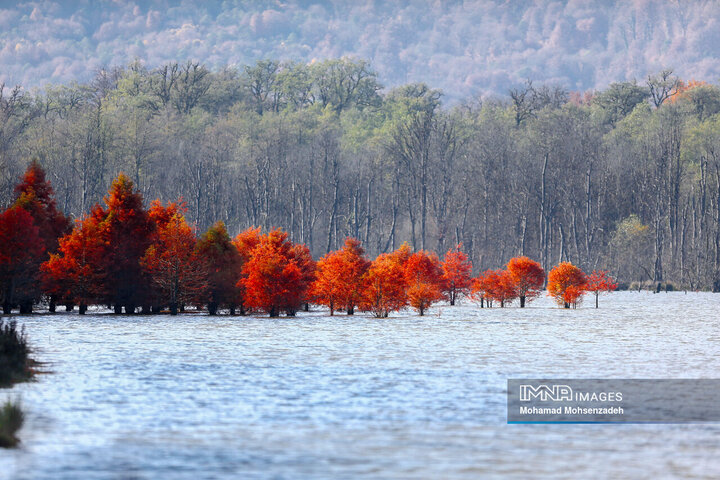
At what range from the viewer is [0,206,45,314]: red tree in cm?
5128

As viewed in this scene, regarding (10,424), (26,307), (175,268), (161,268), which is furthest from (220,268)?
(10,424)

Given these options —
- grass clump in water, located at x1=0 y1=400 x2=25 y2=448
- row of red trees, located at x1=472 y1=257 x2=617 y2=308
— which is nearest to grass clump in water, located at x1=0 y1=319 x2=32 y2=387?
grass clump in water, located at x1=0 y1=400 x2=25 y2=448

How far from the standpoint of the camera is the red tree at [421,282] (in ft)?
195

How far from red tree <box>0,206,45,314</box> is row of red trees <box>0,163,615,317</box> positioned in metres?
0.05

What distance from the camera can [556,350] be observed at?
31.9 meters

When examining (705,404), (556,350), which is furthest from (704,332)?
(705,404)

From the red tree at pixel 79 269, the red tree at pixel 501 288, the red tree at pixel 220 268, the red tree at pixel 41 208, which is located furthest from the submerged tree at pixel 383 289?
the red tree at pixel 41 208

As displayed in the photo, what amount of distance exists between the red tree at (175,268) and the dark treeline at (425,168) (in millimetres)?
38193

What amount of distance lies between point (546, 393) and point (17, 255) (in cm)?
3651

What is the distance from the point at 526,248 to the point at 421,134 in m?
16.8

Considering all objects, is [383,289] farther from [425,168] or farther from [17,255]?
[425,168]

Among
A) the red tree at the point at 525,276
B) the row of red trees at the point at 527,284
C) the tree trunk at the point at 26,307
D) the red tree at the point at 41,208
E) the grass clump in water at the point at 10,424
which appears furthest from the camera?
the red tree at the point at 525,276

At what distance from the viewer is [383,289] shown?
184ft

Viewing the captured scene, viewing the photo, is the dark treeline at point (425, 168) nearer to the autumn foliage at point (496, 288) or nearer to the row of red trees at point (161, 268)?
the autumn foliage at point (496, 288)
